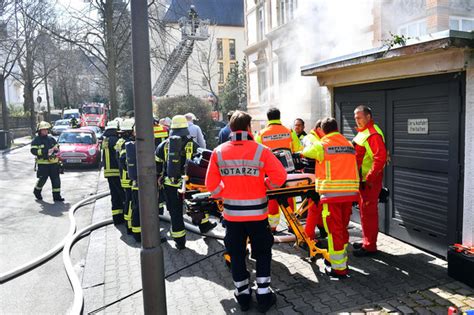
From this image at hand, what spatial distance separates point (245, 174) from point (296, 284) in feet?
4.85

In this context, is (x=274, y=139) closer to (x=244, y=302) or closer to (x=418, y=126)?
(x=418, y=126)

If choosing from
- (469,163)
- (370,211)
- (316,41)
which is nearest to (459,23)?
(316,41)

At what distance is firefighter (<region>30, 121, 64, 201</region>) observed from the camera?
32.6ft

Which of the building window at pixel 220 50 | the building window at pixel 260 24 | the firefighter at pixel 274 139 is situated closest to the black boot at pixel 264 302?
the firefighter at pixel 274 139

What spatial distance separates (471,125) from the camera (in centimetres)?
454

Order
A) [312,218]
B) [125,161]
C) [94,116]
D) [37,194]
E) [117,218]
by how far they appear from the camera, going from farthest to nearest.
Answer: [94,116]
[37,194]
[117,218]
[125,161]
[312,218]

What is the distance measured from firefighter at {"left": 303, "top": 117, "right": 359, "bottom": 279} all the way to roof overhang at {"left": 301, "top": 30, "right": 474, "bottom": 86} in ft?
4.06

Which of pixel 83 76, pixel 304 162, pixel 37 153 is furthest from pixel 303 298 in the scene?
pixel 83 76

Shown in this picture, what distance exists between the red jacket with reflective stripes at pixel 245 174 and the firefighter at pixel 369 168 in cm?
156

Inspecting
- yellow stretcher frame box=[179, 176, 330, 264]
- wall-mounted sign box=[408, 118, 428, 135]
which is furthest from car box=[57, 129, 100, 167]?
wall-mounted sign box=[408, 118, 428, 135]

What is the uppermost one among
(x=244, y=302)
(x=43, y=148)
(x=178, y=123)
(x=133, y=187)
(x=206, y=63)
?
(x=206, y=63)

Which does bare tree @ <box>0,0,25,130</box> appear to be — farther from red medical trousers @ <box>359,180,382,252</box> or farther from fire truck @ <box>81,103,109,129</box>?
red medical trousers @ <box>359,180,382,252</box>

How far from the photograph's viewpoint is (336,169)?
15.3 ft

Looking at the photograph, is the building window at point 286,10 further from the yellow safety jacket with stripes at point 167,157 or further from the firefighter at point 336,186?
the firefighter at point 336,186
